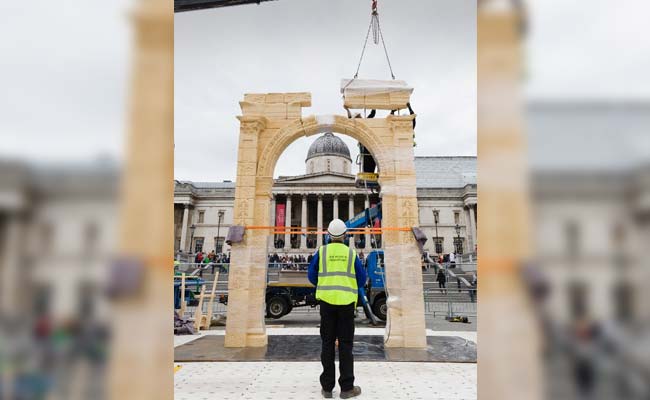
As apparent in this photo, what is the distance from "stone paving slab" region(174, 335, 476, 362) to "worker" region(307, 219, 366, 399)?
5.53 ft


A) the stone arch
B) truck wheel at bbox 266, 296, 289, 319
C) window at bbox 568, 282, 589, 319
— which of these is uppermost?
the stone arch

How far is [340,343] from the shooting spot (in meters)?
3.83

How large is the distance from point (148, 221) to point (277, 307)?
35.7ft

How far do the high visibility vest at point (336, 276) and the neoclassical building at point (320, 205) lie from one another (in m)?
40.1

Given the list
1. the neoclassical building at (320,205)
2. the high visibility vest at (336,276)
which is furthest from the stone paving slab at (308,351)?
the neoclassical building at (320,205)

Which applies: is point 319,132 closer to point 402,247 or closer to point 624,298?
point 402,247

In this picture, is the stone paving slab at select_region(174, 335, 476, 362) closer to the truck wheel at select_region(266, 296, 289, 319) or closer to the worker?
the worker

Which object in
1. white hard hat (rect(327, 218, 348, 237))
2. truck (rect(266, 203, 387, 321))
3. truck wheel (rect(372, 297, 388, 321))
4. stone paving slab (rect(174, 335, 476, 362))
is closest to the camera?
white hard hat (rect(327, 218, 348, 237))

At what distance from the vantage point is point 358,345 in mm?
6547

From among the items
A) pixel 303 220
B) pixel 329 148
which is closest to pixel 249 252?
pixel 303 220

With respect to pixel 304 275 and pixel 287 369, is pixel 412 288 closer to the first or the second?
pixel 287 369

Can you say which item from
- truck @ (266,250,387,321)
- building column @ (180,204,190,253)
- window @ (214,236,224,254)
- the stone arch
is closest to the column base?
the stone arch

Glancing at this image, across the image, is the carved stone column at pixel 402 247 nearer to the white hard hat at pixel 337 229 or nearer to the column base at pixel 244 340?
the column base at pixel 244 340

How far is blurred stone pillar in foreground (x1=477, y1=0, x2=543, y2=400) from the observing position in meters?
0.84
